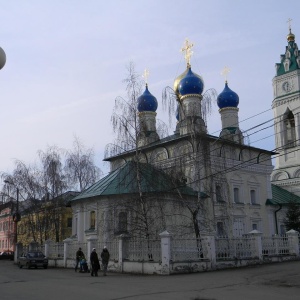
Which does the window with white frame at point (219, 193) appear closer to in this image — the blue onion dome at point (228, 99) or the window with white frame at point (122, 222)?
the window with white frame at point (122, 222)

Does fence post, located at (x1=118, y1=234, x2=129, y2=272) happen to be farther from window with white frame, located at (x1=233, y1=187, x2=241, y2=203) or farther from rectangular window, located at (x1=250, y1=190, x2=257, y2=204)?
rectangular window, located at (x1=250, y1=190, x2=257, y2=204)

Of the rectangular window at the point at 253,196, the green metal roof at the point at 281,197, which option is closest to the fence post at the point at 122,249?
the rectangular window at the point at 253,196

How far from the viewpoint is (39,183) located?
37.4 meters

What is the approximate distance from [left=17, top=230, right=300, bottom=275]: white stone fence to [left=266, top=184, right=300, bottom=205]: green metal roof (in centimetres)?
1278

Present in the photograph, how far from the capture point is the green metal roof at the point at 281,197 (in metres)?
37.2

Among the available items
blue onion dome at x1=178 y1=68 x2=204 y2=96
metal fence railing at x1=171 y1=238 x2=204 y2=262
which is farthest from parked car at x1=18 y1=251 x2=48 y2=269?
blue onion dome at x1=178 y1=68 x2=204 y2=96

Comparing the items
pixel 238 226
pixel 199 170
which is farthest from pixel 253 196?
pixel 199 170

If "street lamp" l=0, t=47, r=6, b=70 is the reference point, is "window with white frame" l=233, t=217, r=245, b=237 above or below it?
below

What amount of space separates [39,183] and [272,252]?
70.7 feet

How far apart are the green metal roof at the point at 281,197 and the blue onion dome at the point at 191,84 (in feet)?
37.3

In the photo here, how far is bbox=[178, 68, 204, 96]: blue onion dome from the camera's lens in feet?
111

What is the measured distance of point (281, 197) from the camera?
39688mm

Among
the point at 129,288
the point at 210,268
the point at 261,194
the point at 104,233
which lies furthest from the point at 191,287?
the point at 261,194

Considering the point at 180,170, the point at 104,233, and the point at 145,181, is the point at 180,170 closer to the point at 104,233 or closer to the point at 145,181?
the point at 145,181
